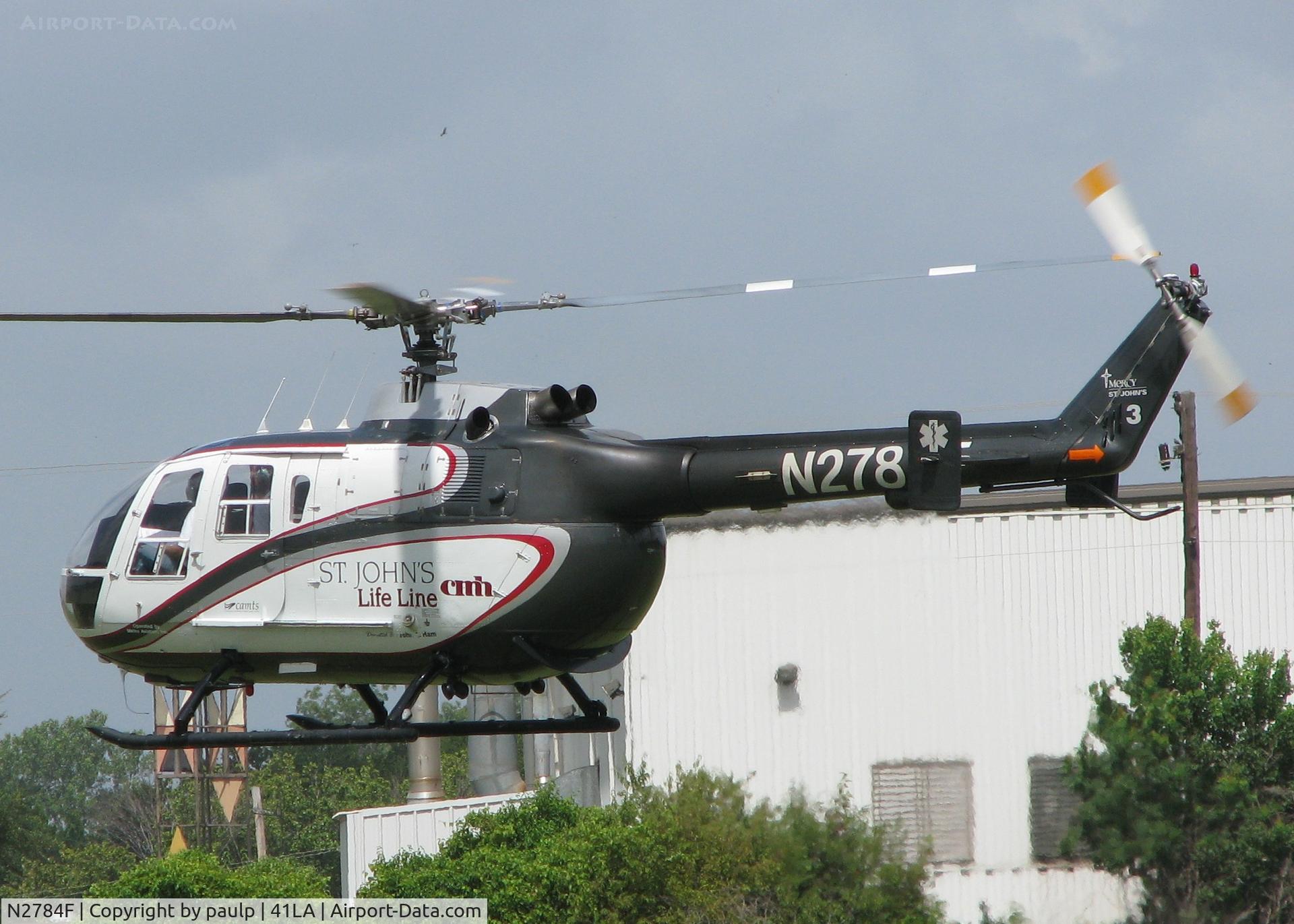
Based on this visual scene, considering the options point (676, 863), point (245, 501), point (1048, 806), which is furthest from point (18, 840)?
point (245, 501)

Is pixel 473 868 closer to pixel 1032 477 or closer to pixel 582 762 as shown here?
pixel 582 762

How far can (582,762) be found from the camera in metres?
36.5

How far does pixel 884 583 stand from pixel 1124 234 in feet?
58.5

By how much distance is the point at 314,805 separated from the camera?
77812 mm

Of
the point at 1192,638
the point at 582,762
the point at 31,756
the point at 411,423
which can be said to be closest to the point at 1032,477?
the point at 411,423

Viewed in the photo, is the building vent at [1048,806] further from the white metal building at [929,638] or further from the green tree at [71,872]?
the green tree at [71,872]

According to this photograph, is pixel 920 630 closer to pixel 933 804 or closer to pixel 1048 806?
pixel 933 804

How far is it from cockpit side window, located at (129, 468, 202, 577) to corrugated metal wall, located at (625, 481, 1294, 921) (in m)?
17.7

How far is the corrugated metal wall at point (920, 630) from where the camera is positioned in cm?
2928

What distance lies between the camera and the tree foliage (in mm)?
24578

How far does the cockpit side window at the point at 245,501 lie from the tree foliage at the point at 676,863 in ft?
47.2

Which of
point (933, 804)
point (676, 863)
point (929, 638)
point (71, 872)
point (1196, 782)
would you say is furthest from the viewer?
point (71, 872)

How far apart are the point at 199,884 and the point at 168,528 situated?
19.5 meters

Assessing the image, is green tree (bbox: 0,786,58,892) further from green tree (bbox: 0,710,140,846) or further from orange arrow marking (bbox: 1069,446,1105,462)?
orange arrow marking (bbox: 1069,446,1105,462)
